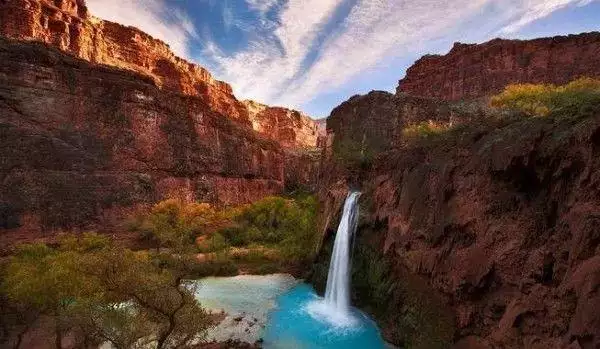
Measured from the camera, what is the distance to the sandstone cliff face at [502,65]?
209ft

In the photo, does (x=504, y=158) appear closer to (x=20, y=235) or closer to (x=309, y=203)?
(x=309, y=203)

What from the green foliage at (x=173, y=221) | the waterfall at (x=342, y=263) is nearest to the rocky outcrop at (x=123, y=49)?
the green foliage at (x=173, y=221)

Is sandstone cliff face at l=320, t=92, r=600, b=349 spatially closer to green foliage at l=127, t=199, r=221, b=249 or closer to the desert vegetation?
the desert vegetation

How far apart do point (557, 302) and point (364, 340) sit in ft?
34.9

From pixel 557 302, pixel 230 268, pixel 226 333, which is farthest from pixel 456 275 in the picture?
pixel 230 268

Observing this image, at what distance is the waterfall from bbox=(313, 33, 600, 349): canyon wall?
2.42ft

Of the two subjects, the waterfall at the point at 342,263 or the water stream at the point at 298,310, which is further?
the waterfall at the point at 342,263

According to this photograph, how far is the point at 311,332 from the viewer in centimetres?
1980

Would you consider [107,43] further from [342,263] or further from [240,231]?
[342,263]

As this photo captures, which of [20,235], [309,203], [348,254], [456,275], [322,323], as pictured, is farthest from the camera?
[309,203]

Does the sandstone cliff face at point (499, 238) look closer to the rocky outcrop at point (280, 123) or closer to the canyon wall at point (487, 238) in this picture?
the canyon wall at point (487, 238)

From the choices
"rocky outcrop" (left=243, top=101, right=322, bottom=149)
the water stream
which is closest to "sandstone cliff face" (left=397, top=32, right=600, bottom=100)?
"rocky outcrop" (left=243, top=101, right=322, bottom=149)

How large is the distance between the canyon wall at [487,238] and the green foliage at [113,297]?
28.5ft

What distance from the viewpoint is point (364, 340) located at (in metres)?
18.6
